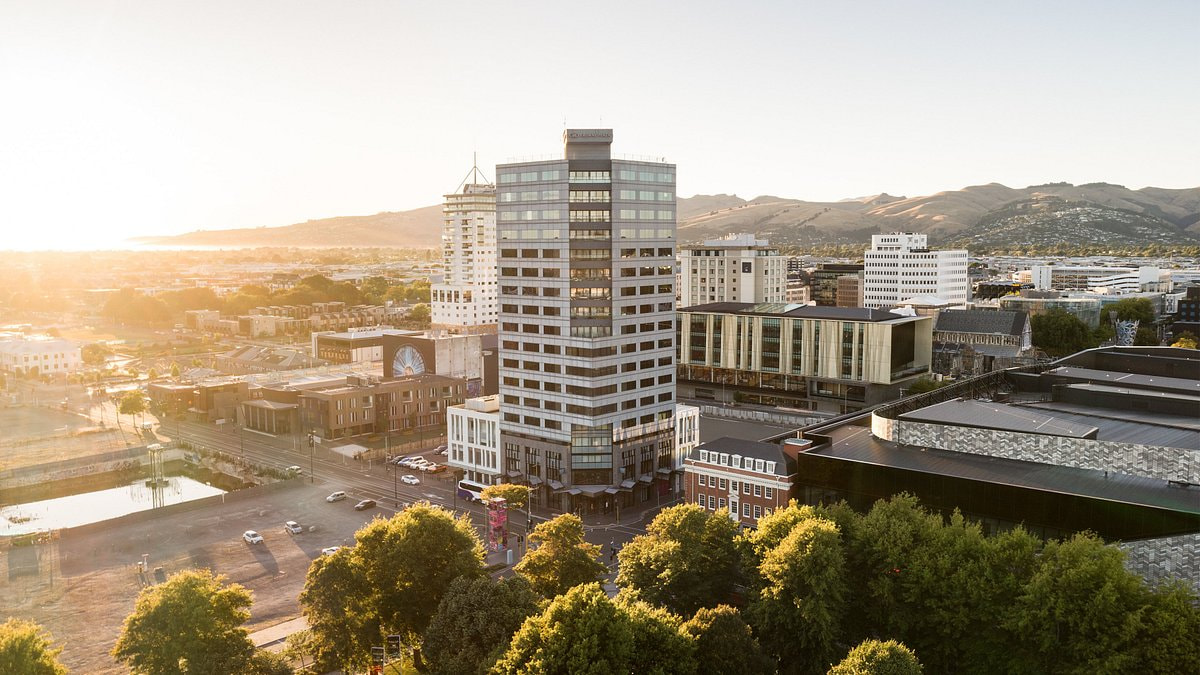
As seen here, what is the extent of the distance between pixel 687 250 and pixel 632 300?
86.7 meters

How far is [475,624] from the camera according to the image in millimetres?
36344

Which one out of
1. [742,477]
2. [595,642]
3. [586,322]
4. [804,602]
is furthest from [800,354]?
[595,642]

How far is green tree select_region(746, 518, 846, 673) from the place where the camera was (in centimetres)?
3741

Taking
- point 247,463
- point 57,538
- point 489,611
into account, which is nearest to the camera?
point 489,611

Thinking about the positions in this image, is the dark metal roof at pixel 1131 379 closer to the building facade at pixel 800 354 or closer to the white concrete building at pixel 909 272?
the building facade at pixel 800 354

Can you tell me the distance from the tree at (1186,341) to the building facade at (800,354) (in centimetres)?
4270

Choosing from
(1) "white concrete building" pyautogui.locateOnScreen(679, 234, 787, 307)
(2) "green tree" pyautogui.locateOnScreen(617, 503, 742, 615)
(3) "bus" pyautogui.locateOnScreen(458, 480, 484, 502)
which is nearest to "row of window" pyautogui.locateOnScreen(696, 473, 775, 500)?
(2) "green tree" pyautogui.locateOnScreen(617, 503, 742, 615)

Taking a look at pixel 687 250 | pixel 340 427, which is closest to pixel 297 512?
pixel 340 427

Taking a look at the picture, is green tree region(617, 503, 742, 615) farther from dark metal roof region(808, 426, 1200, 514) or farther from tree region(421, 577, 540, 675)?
dark metal roof region(808, 426, 1200, 514)

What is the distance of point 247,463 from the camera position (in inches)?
3270

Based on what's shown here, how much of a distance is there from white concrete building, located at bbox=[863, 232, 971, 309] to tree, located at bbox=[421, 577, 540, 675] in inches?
5222

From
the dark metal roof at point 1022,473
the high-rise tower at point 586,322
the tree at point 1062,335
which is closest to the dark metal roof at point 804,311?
the high-rise tower at point 586,322

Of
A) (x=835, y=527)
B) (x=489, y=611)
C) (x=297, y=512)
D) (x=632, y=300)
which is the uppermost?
(x=632, y=300)

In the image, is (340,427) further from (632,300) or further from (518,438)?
(632,300)
